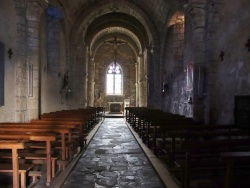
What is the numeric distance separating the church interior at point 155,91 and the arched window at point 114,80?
42.0 ft

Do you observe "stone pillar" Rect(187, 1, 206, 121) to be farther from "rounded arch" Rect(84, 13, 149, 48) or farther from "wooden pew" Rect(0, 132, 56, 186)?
"rounded arch" Rect(84, 13, 149, 48)

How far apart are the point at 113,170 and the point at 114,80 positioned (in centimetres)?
2840

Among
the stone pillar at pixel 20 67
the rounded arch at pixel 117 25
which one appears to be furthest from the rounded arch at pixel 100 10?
the stone pillar at pixel 20 67

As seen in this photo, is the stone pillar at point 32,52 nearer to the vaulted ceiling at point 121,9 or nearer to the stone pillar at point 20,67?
the stone pillar at point 20,67

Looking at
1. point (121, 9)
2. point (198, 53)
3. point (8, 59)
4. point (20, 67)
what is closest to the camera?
point (8, 59)

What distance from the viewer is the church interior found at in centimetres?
462

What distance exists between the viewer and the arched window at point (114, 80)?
3400 cm

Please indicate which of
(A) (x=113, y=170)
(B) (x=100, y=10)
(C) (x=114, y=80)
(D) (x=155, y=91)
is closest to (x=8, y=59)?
(A) (x=113, y=170)

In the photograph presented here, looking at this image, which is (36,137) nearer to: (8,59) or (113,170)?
(113,170)

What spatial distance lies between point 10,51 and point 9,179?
177 inches

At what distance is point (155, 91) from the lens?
19000mm

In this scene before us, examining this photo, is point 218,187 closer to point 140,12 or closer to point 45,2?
point 45,2

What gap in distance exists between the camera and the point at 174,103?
1483 cm

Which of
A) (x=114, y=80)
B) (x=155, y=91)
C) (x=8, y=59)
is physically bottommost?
(x=155, y=91)
